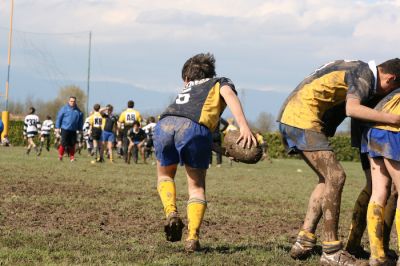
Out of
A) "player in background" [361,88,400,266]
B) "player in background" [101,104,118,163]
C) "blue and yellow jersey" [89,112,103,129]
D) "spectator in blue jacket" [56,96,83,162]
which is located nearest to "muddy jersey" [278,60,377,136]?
"player in background" [361,88,400,266]

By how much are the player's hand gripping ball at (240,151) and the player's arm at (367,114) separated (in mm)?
939

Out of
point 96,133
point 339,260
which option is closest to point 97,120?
point 96,133

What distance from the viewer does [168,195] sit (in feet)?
22.7

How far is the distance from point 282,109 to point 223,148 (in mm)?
653

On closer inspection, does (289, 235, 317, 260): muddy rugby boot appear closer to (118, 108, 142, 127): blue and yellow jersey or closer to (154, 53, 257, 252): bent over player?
(154, 53, 257, 252): bent over player

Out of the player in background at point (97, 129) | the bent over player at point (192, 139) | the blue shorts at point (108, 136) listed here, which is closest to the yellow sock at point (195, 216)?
the bent over player at point (192, 139)

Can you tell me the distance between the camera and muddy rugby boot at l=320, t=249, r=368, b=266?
6438 mm

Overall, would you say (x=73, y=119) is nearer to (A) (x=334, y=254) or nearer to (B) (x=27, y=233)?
(B) (x=27, y=233)

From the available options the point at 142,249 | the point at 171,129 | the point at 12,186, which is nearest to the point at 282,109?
the point at 171,129

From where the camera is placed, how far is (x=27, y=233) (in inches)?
306

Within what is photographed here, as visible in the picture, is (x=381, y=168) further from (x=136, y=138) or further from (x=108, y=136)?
(x=108, y=136)

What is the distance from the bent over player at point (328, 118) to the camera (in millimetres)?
6344

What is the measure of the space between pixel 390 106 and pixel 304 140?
812 mm

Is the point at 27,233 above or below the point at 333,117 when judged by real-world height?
below
